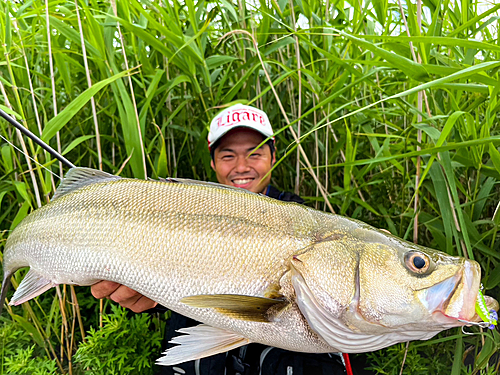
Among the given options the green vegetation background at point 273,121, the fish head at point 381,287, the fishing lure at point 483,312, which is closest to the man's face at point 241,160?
the green vegetation background at point 273,121

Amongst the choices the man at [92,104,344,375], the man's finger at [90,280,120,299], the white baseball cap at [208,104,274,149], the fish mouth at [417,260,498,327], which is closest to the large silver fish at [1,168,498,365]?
the fish mouth at [417,260,498,327]

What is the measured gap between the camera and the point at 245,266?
123cm

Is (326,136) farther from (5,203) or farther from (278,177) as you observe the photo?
(5,203)

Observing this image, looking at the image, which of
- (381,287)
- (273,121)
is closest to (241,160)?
(273,121)

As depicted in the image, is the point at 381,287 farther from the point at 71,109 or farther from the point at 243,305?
the point at 71,109

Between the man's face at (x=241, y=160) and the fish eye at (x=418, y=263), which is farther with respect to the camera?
the man's face at (x=241, y=160)

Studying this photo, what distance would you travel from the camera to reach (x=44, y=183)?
1.83 metres

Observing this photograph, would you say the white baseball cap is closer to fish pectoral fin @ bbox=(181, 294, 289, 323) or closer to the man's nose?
the man's nose

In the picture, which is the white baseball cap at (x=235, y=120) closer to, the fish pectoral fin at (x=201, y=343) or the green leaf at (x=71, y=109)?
the green leaf at (x=71, y=109)

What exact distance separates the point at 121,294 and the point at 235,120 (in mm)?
1089

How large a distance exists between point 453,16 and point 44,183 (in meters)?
2.07

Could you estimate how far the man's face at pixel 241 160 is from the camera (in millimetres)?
2223

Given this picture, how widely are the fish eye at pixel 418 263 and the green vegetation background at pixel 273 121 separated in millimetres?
379

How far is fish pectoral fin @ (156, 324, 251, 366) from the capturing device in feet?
4.13
